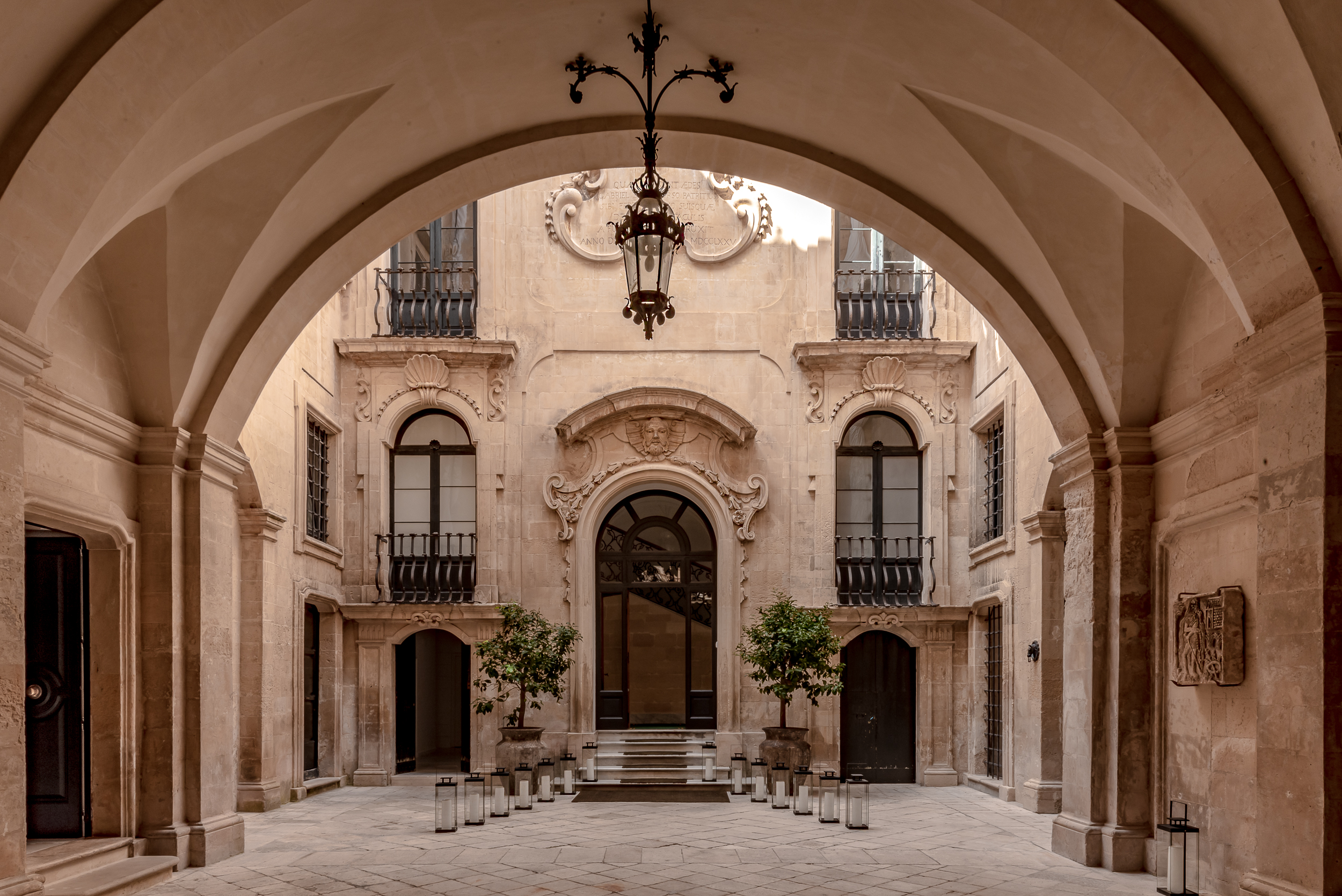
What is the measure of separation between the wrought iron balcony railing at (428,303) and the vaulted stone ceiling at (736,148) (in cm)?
732

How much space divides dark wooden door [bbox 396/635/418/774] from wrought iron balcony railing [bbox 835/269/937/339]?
772 centimetres

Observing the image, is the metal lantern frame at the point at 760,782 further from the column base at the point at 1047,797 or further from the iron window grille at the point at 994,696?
the iron window grille at the point at 994,696

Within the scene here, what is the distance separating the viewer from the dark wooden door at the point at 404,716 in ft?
57.6

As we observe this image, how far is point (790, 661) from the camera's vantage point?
15.0m

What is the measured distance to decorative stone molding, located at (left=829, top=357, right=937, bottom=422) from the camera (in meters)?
17.1

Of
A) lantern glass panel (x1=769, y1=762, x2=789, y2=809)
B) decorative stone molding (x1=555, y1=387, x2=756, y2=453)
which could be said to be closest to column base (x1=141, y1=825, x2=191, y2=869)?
lantern glass panel (x1=769, y1=762, x2=789, y2=809)

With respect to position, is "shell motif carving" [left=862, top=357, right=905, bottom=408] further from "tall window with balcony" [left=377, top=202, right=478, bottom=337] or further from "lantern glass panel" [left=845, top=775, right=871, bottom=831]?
"lantern glass panel" [left=845, top=775, right=871, bottom=831]

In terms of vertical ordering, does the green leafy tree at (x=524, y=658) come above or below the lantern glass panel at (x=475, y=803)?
above

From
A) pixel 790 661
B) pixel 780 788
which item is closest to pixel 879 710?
pixel 790 661

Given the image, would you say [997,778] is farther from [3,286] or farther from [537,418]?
[3,286]

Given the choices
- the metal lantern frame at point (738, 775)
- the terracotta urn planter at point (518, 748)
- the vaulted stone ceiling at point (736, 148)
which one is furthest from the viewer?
the terracotta urn planter at point (518, 748)

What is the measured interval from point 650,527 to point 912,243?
30.1ft

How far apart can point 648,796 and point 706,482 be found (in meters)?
A: 4.55

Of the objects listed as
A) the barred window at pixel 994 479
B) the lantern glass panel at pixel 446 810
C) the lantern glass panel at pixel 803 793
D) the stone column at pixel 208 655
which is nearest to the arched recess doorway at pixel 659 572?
the barred window at pixel 994 479
